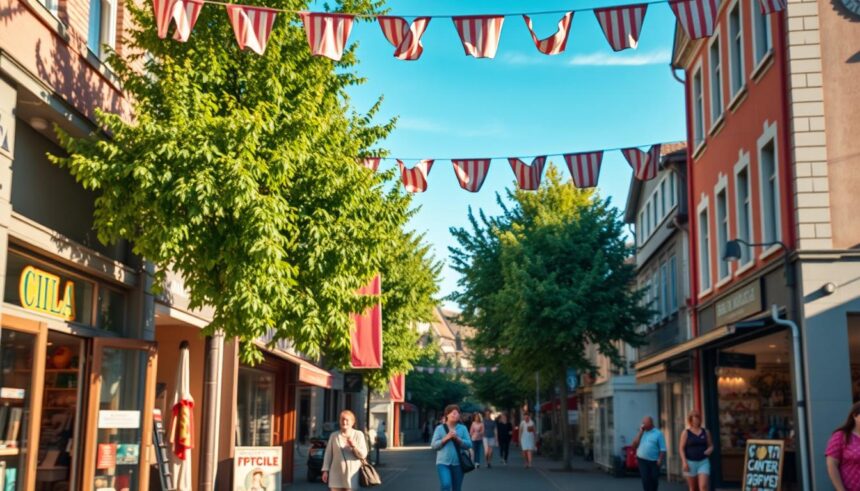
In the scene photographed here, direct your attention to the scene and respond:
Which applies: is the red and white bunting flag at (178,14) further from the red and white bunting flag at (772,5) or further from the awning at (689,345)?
the awning at (689,345)

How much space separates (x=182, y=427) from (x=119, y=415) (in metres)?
1.47

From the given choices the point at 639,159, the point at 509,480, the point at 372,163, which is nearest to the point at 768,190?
the point at 639,159

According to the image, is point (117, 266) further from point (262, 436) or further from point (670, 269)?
point (670, 269)

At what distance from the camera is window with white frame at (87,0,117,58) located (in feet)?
41.9

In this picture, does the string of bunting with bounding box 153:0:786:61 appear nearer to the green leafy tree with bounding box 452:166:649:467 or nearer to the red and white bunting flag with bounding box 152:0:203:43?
the red and white bunting flag with bounding box 152:0:203:43

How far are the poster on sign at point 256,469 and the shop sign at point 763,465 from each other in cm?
741

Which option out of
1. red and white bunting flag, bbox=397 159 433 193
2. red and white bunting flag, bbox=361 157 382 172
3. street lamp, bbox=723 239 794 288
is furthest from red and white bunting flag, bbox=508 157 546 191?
street lamp, bbox=723 239 794 288

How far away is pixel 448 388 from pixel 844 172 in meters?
71.7

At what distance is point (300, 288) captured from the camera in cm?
1263

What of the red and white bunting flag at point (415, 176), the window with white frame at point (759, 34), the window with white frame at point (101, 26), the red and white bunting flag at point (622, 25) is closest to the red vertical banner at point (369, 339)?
the red and white bunting flag at point (415, 176)

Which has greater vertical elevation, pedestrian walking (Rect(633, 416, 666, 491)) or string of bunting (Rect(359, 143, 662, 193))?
string of bunting (Rect(359, 143, 662, 193))

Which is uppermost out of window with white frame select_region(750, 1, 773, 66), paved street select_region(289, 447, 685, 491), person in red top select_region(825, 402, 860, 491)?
window with white frame select_region(750, 1, 773, 66)

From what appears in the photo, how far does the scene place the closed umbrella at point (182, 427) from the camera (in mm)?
14164

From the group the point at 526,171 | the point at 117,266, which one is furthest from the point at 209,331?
the point at 526,171
